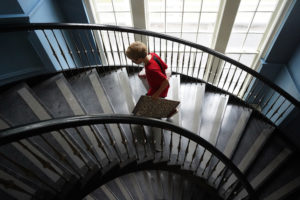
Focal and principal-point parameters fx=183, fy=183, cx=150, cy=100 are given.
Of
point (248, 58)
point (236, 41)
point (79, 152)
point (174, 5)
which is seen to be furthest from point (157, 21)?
point (79, 152)

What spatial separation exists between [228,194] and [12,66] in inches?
142

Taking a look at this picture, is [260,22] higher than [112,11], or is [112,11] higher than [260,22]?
[112,11]

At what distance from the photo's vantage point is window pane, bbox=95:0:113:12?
12.3ft

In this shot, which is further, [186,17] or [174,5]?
[186,17]

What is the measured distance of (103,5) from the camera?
3.80 meters

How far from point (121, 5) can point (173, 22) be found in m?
1.14

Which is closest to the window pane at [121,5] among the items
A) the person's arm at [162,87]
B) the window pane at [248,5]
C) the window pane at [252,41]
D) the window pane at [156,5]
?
the window pane at [156,5]

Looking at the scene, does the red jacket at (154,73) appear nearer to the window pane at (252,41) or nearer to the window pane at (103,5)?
the window pane at (103,5)

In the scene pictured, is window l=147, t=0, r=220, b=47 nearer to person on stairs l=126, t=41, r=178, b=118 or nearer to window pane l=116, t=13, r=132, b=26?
window pane l=116, t=13, r=132, b=26

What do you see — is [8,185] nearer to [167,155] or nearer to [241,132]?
[167,155]

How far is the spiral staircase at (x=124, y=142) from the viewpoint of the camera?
1.71 metres

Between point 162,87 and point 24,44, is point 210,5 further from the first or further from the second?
point 24,44

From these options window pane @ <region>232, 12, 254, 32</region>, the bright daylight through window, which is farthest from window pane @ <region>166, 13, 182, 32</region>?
window pane @ <region>232, 12, 254, 32</region>

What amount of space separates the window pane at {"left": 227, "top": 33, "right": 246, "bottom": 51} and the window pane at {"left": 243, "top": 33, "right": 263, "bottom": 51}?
0.11m
